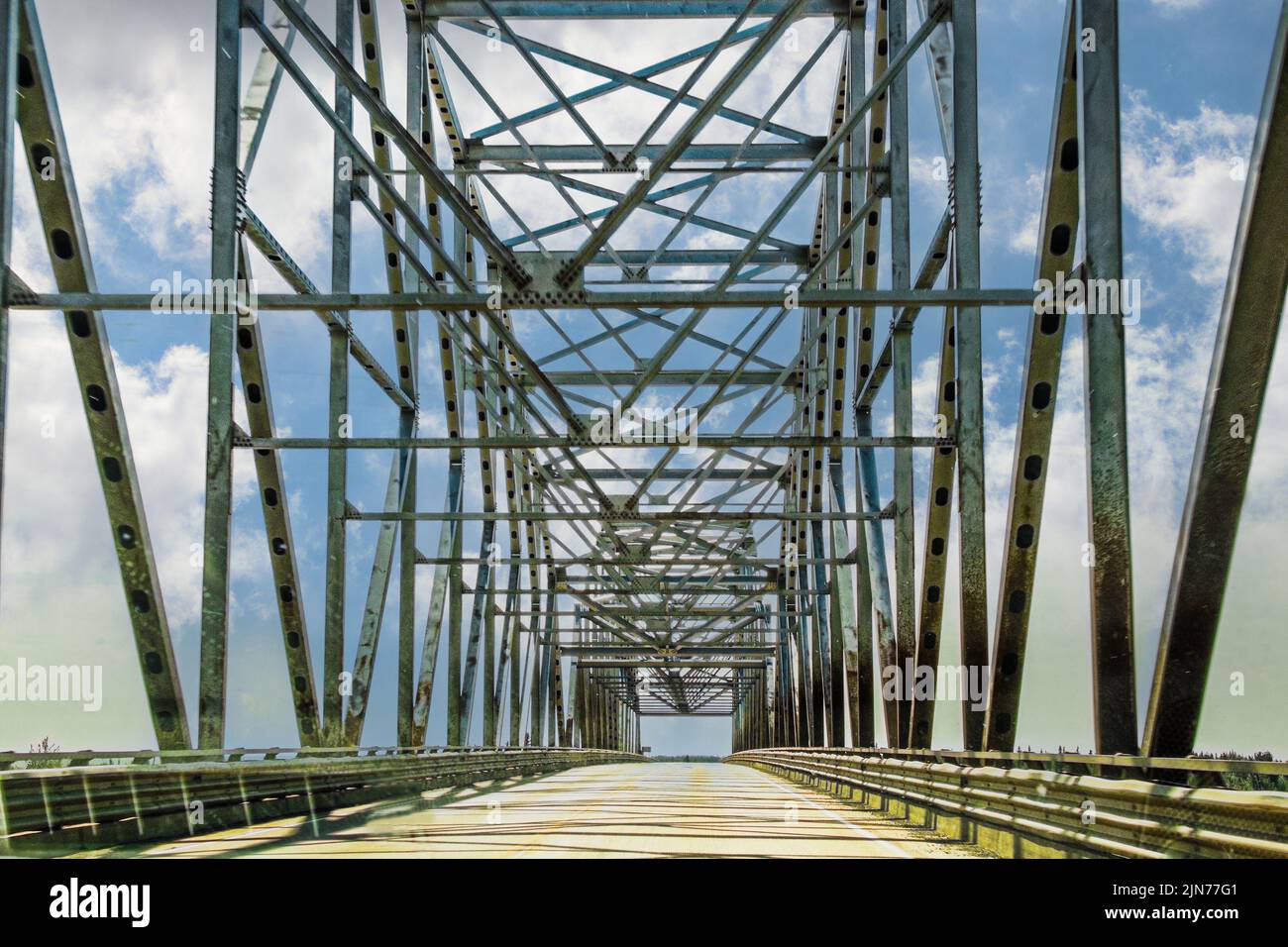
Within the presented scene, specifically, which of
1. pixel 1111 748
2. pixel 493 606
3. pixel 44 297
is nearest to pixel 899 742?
pixel 1111 748

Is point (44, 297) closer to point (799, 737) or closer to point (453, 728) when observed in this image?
point (453, 728)

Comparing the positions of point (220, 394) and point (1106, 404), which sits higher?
point (220, 394)

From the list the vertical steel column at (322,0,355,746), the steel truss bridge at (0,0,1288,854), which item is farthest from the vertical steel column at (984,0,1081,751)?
the vertical steel column at (322,0,355,746)

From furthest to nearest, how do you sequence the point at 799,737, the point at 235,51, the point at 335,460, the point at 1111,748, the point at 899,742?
the point at 799,737 → the point at 335,460 → the point at 899,742 → the point at 235,51 → the point at 1111,748

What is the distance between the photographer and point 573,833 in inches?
376

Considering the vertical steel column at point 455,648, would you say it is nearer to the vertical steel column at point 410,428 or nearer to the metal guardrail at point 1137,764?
the vertical steel column at point 410,428

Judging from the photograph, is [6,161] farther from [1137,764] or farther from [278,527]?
[1137,764]

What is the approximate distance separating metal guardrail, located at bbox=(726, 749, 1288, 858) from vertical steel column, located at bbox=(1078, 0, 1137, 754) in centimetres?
130

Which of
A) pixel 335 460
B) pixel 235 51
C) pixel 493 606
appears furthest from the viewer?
pixel 493 606

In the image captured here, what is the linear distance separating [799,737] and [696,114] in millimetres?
29360

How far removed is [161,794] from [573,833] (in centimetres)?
302

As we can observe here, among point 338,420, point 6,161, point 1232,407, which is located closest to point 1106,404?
point 1232,407

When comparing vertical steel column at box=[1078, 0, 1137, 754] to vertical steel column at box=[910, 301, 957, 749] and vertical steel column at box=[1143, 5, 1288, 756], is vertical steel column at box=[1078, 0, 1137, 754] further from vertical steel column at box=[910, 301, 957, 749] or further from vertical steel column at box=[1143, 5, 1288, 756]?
vertical steel column at box=[910, 301, 957, 749]
